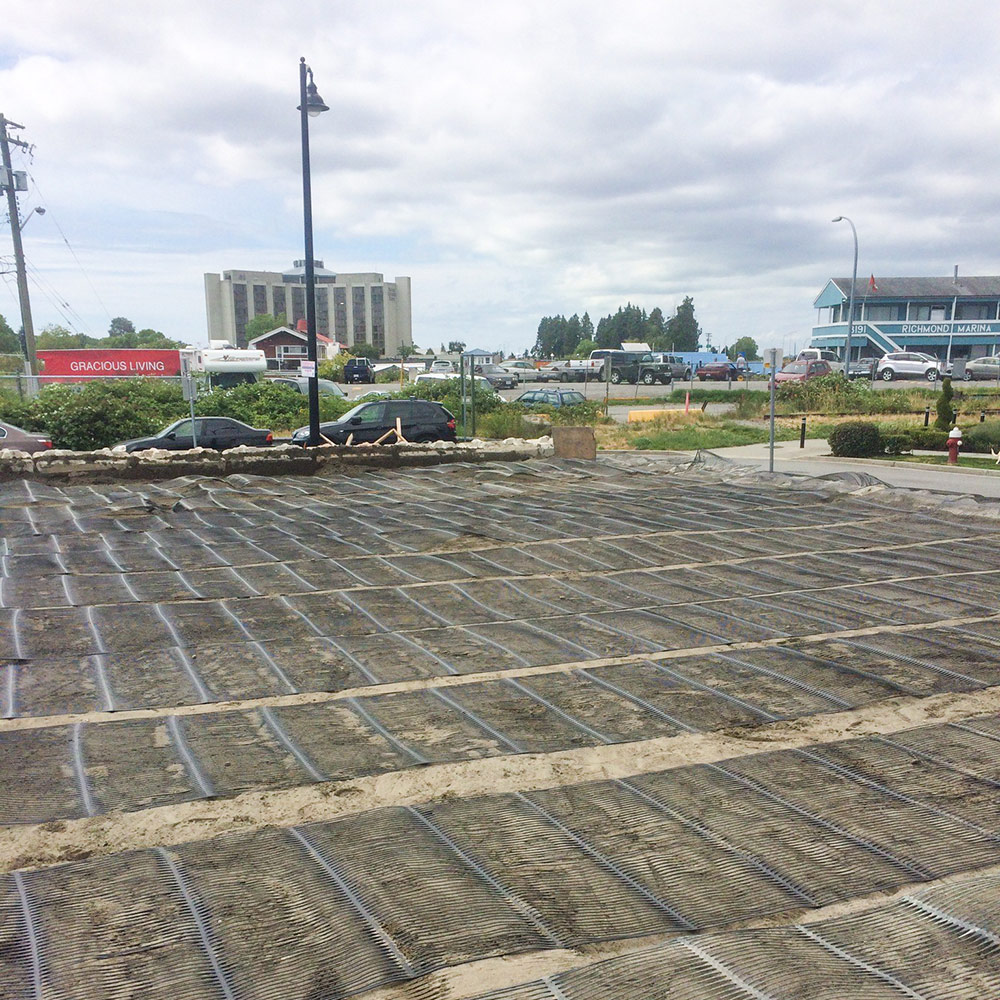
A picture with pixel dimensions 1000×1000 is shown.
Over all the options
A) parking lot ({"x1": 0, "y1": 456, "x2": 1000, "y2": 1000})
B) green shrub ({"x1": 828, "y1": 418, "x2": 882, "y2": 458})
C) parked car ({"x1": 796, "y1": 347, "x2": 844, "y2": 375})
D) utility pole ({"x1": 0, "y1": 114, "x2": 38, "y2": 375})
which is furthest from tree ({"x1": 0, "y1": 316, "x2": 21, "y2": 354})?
parking lot ({"x1": 0, "y1": 456, "x2": 1000, "y2": 1000})

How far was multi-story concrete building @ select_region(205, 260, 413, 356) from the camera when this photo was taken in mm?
147375

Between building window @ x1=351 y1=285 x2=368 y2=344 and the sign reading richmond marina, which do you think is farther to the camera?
building window @ x1=351 y1=285 x2=368 y2=344

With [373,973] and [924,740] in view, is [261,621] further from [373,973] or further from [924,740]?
[924,740]

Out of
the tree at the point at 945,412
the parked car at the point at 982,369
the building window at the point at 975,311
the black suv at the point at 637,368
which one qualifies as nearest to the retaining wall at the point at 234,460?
the tree at the point at 945,412

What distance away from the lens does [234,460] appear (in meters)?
15.9

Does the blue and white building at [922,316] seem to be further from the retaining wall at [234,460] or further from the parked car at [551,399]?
the retaining wall at [234,460]

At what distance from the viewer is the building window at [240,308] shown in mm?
147875

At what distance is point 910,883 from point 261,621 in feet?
17.4

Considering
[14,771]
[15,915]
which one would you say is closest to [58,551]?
[14,771]

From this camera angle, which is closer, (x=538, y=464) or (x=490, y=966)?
(x=490, y=966)

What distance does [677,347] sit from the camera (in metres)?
106

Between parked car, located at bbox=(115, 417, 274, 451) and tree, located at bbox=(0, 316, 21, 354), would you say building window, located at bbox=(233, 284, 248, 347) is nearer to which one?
tree, located at bbox=(0, 316, 21, 354)

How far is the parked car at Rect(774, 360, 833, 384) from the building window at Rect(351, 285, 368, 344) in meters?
121

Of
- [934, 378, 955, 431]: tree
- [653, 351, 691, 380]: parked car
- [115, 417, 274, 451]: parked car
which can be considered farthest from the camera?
[653, 351, 691, 380]: parked car
